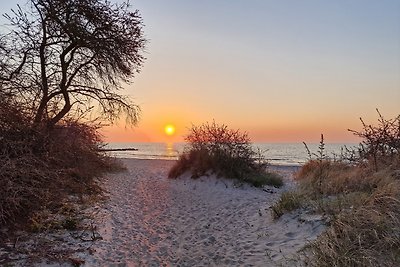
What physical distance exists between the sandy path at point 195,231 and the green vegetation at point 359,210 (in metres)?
0.59

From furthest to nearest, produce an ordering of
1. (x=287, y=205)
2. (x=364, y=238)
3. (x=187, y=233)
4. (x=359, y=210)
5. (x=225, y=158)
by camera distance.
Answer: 1. (x=225, y=158)
2. (x=287, y=205)
3. (x=187, y=233)
4. (x=359, y=210)
5. (x=364, y=238)

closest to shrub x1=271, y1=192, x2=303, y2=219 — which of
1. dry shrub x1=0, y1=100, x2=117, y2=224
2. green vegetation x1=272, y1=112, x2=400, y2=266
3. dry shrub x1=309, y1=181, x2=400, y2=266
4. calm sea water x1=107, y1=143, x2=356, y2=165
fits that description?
green vegetation x1=272, y1=112, x2=400, y2=266

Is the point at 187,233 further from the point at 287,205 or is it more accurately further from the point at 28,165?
the point at 28,165

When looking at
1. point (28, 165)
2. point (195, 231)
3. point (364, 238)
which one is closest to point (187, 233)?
point (195, 231)

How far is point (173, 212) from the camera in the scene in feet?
34.6

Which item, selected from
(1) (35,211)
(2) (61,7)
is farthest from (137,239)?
(2) (61,7)

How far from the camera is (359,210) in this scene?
615 centimetres

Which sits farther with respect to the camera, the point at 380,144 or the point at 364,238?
the point at 380,144

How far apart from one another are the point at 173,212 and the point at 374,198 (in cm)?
550

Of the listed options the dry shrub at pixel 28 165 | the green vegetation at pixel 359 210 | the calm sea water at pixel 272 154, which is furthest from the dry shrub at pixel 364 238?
the calm sea water at pixel 272 154

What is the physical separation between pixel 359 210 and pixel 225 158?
9597 millimetres

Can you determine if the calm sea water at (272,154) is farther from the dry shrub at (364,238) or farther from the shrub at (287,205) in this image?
the dry shrub at (364,238)

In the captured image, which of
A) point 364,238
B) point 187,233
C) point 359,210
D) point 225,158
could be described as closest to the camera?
point 364,238

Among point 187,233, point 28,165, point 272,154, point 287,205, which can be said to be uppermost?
point 272,154
